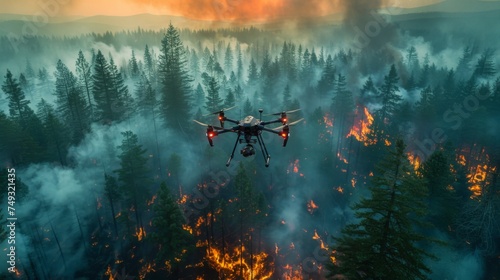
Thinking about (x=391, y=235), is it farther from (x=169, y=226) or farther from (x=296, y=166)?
(x=296, y=166)

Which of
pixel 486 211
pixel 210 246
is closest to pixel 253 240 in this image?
pixel 210 246

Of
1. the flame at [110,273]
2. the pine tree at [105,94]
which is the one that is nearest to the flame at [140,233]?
the flame at [110,273]

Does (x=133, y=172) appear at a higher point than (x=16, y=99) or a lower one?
lower

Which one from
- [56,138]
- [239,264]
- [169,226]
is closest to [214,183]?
[239,264]

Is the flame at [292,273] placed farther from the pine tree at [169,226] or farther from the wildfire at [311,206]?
the pine tree at [169,226]

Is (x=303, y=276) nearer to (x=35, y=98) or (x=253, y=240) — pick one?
(x=253, y=240)

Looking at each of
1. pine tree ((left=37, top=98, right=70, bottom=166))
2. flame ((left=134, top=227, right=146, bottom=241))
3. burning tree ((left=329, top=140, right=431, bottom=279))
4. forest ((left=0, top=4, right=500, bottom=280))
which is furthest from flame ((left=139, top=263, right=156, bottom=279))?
burning tree ((left=329, top=140, right=431, bottom=279))
